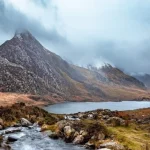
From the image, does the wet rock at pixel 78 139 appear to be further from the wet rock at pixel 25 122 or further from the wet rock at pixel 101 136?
the wet rock at pixel 25 122

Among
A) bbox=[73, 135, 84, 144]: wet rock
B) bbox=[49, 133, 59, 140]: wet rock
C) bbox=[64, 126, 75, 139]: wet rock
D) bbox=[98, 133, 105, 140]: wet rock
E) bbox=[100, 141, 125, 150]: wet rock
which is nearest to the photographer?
bbox=[100, 141, 125, 150]: wet rock

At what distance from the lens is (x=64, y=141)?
7788cm

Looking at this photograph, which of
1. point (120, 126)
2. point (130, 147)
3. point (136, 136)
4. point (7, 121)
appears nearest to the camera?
point (130, 147)

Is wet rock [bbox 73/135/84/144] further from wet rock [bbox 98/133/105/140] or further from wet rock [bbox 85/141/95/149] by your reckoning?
wet rock [bbox 98/133/105/140]

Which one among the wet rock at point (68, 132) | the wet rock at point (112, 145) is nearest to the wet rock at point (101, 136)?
the wet rock at point (112, 145)

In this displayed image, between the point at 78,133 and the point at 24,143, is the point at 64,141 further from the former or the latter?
the point at 24,143

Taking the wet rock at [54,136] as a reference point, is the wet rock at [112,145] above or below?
below

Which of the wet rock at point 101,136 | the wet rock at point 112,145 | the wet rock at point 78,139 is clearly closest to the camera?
the wet rock at point 112,145

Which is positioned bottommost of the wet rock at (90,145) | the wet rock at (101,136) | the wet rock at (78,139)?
the wet rock at (90,145)

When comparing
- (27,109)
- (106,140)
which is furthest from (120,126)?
(27,109)

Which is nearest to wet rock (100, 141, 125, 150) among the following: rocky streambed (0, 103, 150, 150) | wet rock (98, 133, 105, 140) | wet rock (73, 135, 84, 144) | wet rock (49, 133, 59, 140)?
rocky streambed (0, 103, 150, 150)

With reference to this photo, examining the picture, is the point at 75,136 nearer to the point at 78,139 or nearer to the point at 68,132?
the point at 78,139

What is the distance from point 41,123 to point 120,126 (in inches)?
1148

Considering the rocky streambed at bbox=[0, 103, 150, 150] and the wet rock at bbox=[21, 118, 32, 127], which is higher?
the wet rock at bbox=[21, 118, 32, 127]
